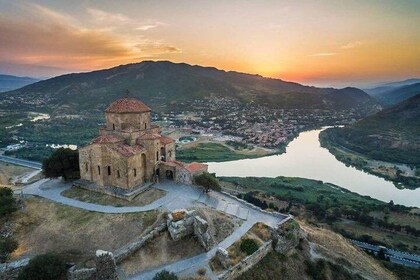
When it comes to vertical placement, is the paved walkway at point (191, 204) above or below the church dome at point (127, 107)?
below

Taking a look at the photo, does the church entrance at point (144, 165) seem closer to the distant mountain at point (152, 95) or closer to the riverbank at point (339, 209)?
the riverbank at point (339, 209)

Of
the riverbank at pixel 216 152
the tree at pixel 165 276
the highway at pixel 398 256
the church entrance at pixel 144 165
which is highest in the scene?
the church entrance at pixel 144 165

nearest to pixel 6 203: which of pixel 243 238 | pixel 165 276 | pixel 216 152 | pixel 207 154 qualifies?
pixel 165 276

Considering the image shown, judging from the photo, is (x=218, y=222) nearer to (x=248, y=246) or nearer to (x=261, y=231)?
(x=248, y=246)

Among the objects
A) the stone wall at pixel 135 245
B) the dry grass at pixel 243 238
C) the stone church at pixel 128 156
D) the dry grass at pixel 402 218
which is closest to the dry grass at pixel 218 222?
the dry grass at pixel 243 238

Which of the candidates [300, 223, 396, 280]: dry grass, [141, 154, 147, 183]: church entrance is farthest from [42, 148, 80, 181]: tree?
[300, 223, 396, 280]: dry grass

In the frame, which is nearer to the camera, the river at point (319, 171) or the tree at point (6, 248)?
the tree at point (6, 248)

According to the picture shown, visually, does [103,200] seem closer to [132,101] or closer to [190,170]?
[190,170]
